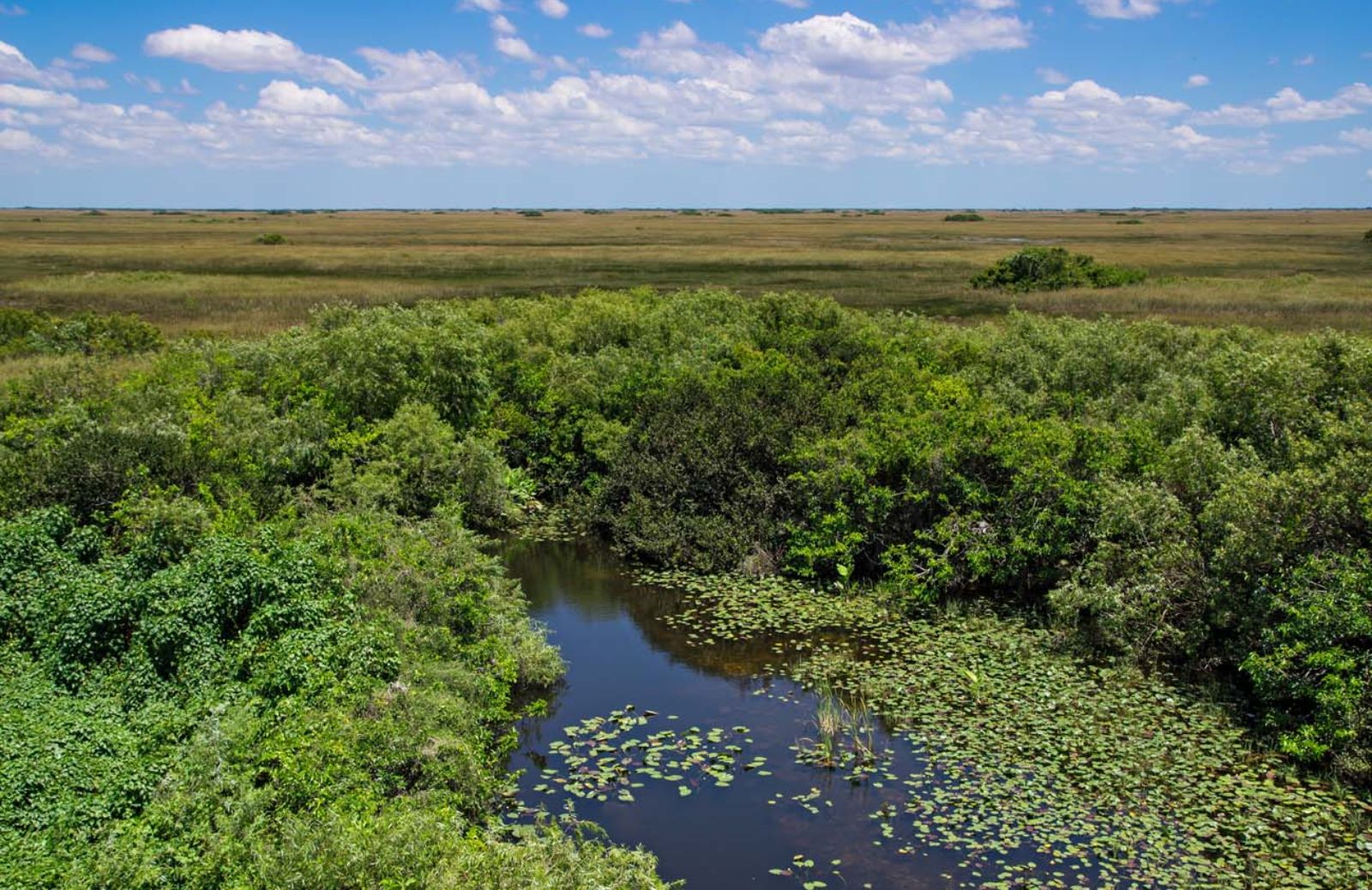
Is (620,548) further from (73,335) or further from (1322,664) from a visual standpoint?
(73,335)

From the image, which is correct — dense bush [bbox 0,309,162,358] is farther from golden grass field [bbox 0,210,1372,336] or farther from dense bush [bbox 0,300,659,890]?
dense bush [bbox 0,300,659,890]

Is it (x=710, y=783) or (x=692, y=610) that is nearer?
(x=710, y=783)

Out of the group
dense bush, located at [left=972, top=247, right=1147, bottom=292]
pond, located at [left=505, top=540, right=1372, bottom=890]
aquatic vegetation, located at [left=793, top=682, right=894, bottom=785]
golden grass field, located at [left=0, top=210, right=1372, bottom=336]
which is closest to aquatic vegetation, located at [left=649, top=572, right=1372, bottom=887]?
pond, located at [left=505, top=540, right=1372, bottom=890]

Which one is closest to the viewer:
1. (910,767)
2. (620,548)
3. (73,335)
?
(910,767)

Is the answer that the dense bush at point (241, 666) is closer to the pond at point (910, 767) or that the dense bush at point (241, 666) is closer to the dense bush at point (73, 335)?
the pond at point (910, 767)

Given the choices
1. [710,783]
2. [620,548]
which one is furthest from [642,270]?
[710,783]

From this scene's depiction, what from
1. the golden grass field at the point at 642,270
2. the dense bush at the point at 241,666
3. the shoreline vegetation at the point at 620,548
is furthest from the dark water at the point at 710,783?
the golden grass field at the point at 642,270
